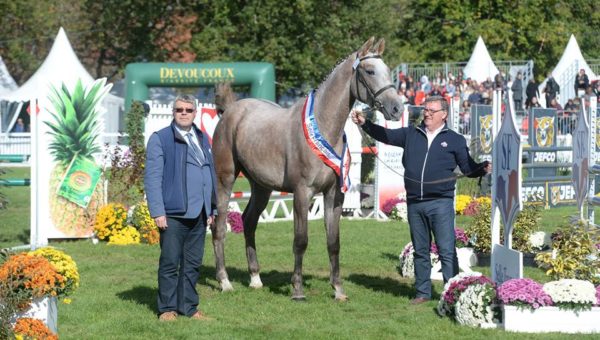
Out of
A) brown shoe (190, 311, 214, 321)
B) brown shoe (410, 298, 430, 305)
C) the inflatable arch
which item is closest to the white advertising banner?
brown shoe (410, 298, 430, 305)

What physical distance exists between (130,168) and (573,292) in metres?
9.82

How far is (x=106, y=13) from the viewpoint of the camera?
4716 centimetres

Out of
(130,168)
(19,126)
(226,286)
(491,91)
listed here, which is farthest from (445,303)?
(19,126)

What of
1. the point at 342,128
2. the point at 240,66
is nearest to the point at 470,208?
the point at 342,128

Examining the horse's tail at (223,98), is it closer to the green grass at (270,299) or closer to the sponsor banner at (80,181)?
the green grass at (270,299)

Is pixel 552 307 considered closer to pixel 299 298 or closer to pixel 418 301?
pixel 418 301

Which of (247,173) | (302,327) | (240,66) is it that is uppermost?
(240,66)

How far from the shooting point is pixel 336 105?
10797 mm

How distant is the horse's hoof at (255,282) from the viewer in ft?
38.4

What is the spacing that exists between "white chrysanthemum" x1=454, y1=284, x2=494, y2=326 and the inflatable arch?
87.7 feet

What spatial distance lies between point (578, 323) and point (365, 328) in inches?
71.4

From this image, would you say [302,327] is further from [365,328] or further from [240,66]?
[240,66]

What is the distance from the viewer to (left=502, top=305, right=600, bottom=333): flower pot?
29.3 ft

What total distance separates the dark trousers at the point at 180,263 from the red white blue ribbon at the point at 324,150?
1520 mm
